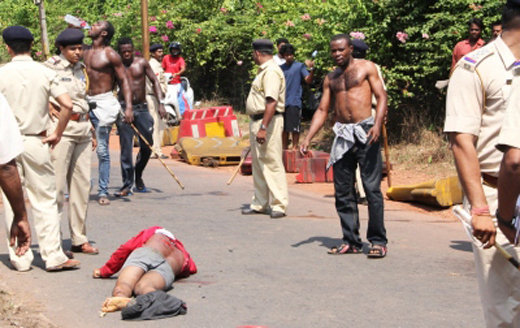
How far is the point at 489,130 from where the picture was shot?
→ 12.1 feet

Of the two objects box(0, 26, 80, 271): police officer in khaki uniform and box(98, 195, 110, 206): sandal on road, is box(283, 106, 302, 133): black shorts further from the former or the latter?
box(0, 26, 80, 271): police officer in khaki uniform

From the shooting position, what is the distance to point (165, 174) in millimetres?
13297

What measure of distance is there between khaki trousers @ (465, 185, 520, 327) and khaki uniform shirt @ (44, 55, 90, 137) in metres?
4.45

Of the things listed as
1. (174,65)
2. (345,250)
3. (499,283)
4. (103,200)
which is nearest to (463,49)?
(345,250)

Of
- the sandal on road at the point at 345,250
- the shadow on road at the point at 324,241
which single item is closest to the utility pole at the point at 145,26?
the shadow on road at the point at 324,241

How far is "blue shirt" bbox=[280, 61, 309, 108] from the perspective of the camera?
14.0m

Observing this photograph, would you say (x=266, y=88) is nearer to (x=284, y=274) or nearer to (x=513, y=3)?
(x=284, y=274)

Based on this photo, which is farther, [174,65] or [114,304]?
[174,65]

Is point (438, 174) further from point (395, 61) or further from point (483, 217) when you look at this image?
point (483, 217)

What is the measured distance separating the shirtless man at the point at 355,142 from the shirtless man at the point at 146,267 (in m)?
1.63

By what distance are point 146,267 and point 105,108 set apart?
4410mm

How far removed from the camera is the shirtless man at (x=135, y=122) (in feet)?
35.5

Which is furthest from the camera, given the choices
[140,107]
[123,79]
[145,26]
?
[145,26]

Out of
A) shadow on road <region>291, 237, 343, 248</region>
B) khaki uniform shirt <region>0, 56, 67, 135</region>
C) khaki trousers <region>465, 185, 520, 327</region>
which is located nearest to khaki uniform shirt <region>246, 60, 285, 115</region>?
shadow on road <region>291, 237, 343, 248</region>
